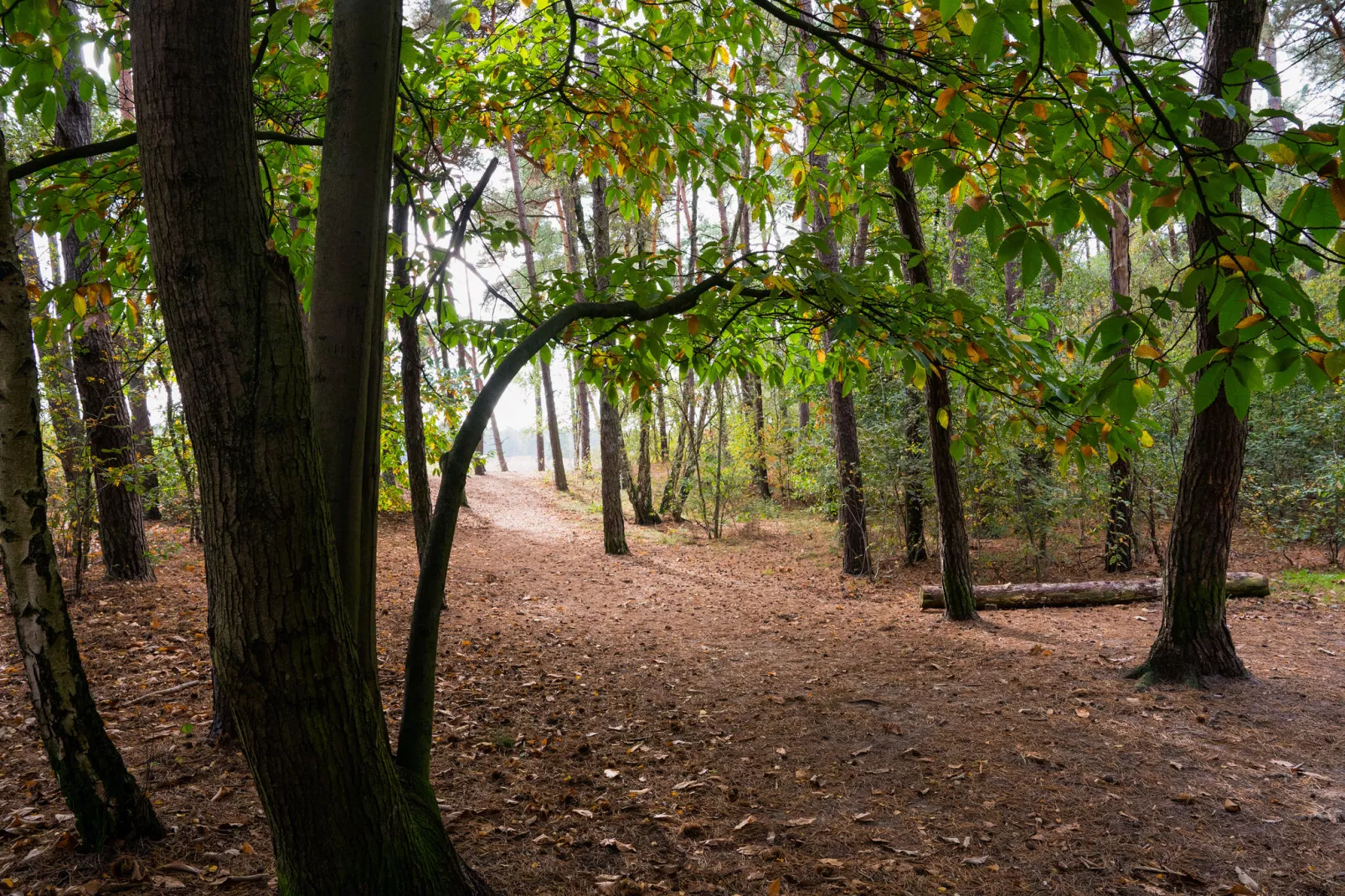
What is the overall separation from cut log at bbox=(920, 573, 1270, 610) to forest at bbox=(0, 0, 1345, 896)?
1.7 inches

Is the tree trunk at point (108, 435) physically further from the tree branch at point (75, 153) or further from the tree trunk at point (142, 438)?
the tree branch at point (75, 153)

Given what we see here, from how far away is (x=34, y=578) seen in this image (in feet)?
8.12

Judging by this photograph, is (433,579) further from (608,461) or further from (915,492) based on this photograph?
(608,461)

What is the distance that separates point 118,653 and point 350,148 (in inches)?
194

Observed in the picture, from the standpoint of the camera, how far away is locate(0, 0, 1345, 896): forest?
165 centimetres

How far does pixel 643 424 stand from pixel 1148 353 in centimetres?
318

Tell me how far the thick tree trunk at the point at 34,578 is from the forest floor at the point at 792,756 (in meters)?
0.40

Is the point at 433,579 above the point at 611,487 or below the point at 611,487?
above

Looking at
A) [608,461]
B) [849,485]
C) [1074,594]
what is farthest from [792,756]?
[608,461]

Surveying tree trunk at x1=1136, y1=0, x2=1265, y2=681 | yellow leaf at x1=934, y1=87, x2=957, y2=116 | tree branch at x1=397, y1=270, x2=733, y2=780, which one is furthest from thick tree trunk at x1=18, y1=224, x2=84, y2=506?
tree trunk at x1=1136, y1=0, x2=1265, y2=681

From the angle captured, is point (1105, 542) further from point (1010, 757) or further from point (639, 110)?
point (639, 110)

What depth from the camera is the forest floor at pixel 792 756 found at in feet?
9.41

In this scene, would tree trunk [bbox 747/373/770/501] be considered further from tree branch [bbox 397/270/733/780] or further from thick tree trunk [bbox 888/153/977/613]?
tree branch [bbox 397/270/733/780]

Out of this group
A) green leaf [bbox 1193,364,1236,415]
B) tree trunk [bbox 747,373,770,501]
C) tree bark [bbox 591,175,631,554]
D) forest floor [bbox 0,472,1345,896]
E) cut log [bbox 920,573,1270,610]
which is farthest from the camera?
tree trunk [bbox 747,373,770,501]
